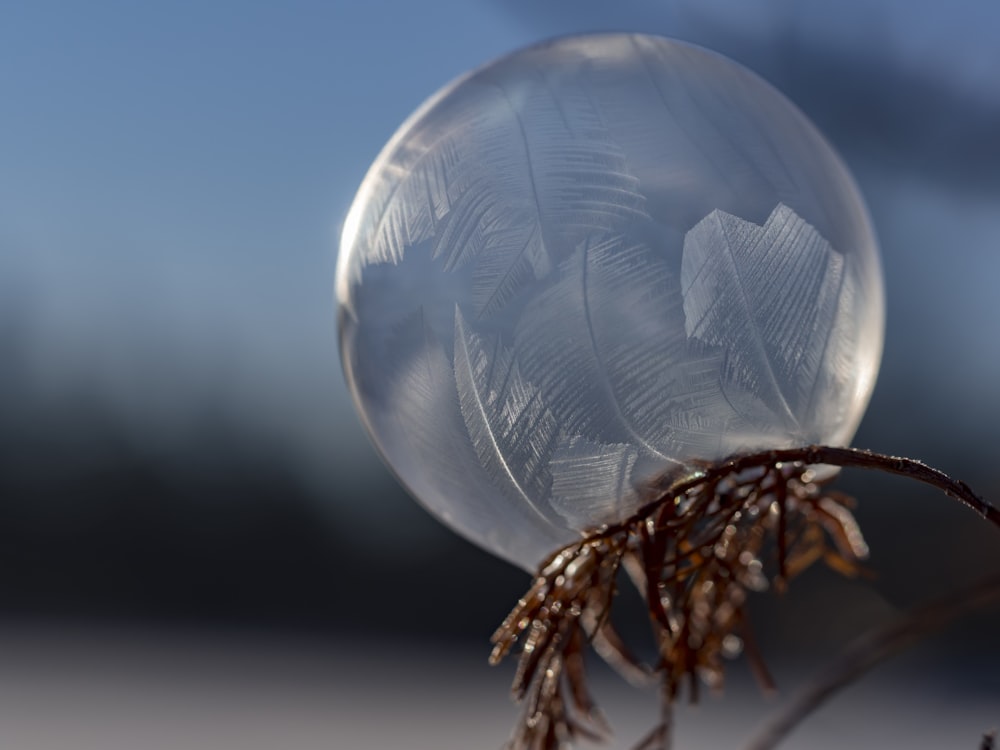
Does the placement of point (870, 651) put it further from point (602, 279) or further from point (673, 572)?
point (602, 279)

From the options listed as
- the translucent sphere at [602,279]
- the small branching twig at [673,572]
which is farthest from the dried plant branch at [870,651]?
the translucent sphere at [602,279]

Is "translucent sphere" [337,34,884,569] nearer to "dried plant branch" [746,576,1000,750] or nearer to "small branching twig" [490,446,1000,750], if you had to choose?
"small branching twig" [490,446,1000,750]

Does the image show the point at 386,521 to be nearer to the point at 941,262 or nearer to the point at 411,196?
the point at 941,262

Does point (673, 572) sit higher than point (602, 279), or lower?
lower

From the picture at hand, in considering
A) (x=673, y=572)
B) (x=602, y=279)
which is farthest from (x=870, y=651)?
(x=602, y=279)

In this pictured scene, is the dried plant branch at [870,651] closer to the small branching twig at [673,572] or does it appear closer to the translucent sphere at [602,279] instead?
the small branching twig at [673,572]
